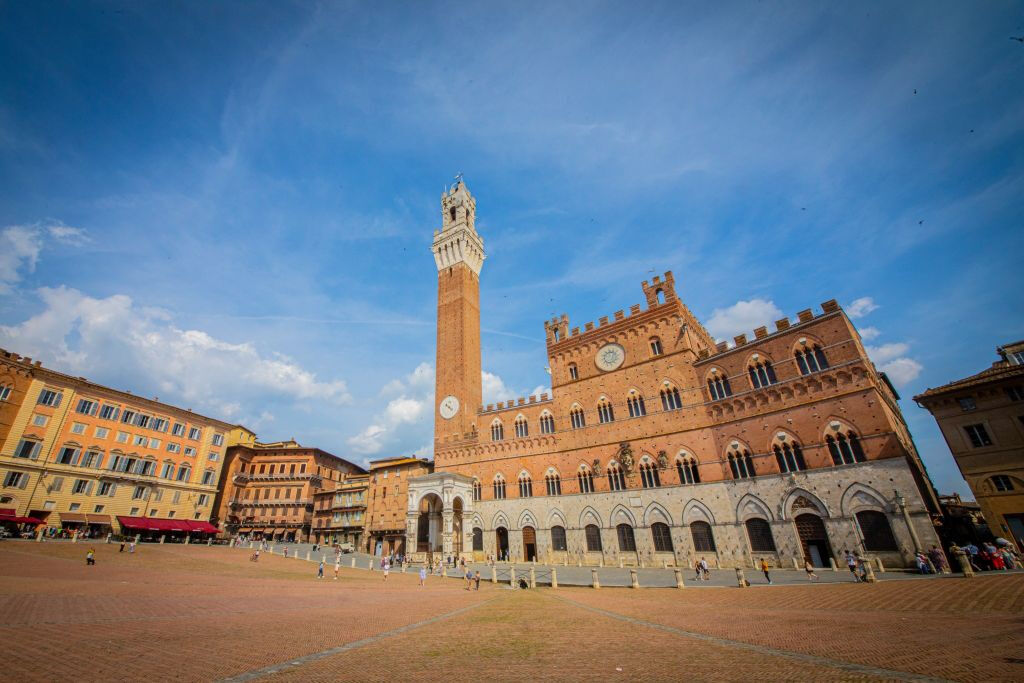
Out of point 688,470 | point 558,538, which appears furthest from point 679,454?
point 558,538

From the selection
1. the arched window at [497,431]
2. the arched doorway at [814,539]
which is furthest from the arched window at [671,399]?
the arched window at [497,431]

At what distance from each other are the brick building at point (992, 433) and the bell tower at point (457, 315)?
3717 cm

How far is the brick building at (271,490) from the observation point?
53.6m

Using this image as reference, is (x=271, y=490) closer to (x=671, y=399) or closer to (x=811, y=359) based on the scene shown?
(x=671, y=399)

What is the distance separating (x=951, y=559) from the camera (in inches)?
846

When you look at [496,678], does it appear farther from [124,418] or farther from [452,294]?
[124,418]

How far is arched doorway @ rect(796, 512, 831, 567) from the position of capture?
960 inches

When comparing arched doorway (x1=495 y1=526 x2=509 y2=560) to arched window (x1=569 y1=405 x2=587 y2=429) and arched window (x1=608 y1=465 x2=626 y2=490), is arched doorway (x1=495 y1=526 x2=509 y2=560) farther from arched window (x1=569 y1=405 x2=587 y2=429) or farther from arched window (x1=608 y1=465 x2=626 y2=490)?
arched window (x1=569 y1=405 x2=587 y2=429)

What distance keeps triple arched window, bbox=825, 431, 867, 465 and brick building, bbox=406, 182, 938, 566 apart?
69 mm

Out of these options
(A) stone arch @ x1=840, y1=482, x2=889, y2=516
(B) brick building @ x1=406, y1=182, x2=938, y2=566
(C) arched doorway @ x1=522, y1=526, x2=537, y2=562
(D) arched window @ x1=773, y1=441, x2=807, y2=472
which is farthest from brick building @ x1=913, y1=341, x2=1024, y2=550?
(C) arched doorway @ x1=522, y1=526, x2=537, y2=562

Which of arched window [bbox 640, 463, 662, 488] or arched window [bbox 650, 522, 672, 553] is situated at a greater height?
arched window [bbox 640, 463, 662, 488]

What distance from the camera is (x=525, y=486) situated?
3778cm

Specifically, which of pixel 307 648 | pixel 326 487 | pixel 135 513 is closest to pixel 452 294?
pixel 326 487

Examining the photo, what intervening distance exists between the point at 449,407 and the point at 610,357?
18.6 metres
